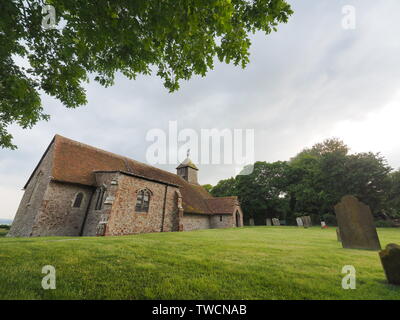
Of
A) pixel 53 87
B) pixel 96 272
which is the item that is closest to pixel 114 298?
pixel 96 272

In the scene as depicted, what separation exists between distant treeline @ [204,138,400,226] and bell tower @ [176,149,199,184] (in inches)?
447

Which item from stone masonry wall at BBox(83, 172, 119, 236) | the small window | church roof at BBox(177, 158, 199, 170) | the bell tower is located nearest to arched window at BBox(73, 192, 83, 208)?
stone masonry wall at BBox(83, 172, 119, 236)

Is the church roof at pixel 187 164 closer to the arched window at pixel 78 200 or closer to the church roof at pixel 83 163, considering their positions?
the church roof at pixel 83 163

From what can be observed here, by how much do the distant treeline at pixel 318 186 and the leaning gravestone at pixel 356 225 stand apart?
82.8ft

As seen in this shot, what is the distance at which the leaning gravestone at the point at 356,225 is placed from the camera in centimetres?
697

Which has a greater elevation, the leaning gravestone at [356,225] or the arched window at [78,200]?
the arched window at [78,200]

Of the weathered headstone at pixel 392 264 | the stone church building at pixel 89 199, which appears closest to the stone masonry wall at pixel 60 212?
the stone church building at pixel 89 199

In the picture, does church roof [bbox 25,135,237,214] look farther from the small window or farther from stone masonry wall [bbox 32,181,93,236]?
the small window

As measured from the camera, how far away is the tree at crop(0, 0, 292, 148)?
337 centimetres

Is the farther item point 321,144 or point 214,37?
point 321,144

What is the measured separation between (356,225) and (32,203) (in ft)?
69.7
